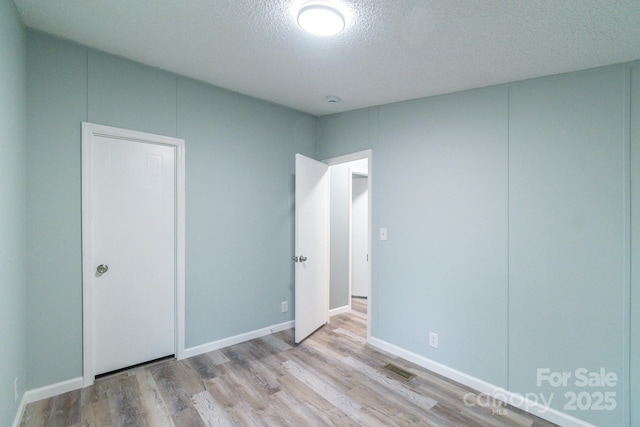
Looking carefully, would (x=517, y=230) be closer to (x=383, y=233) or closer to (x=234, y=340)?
(x=383, y=233)

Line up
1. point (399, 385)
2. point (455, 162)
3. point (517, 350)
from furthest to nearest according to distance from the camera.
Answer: point (455, 162)
point (399, 385)
point (517, 350)

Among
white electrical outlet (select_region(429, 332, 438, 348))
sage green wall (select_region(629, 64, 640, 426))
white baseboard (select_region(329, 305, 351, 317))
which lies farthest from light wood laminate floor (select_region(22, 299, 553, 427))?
white baseboard (select_region(329, 305, 351, 317))

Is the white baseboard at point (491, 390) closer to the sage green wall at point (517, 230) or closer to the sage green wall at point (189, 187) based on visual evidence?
the sage green wall at point (517, 230)

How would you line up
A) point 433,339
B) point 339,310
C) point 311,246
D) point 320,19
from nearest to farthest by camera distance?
point 320,19 → point 433,339 → point 311,246 → point 339,310

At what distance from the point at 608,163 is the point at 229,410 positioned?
10.1 ft

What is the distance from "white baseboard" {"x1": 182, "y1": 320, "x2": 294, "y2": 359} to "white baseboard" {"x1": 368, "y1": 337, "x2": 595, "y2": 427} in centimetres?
118

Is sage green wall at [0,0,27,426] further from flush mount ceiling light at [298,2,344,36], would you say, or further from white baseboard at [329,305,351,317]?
white baseboard at [329,305,351,317]

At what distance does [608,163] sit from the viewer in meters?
1.90

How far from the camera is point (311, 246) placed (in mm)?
3348

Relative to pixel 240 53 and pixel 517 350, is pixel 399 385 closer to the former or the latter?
pixel 517 350

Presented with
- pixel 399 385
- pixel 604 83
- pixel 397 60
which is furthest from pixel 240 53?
pixel 399 385

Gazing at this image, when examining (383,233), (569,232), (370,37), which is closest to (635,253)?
(569,232)

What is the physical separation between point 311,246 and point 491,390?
2.07 metres

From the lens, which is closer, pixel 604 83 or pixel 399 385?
pixel 604 83
